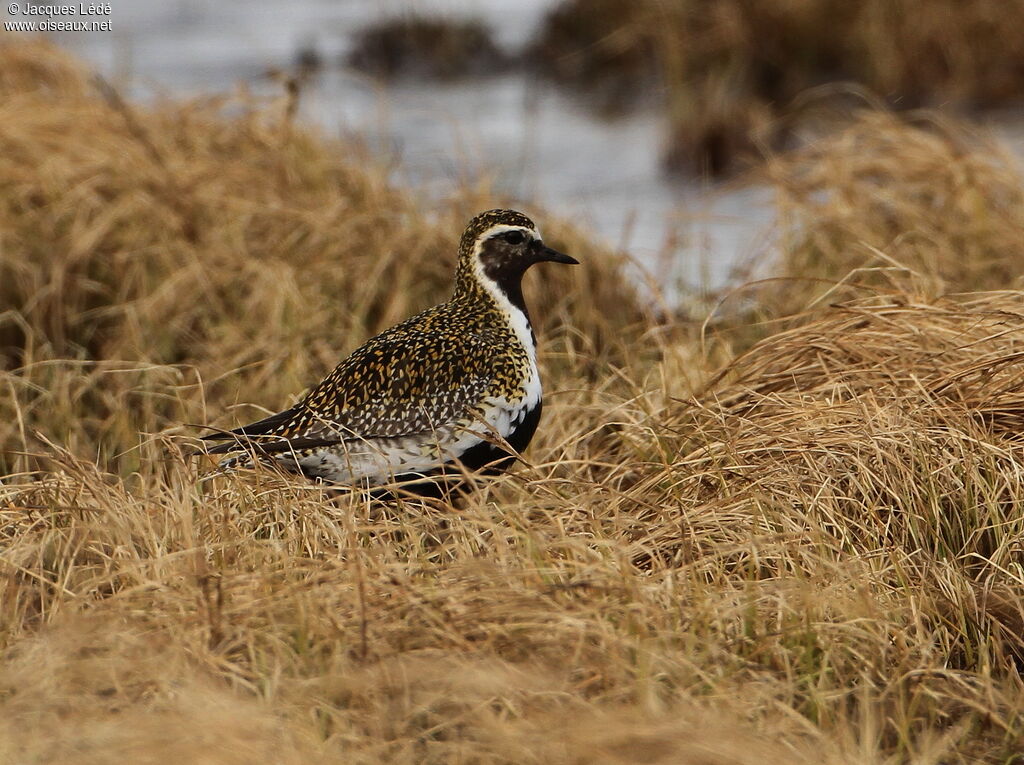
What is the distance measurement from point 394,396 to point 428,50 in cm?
1261

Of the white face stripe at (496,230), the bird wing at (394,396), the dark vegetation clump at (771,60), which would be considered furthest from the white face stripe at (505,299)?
the dark vegetation clump at (771,60)

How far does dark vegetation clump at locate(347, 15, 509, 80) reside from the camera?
17.0 metres

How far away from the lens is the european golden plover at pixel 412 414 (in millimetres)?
5004

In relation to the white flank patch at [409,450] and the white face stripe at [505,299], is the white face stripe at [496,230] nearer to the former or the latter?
the white face stripe at [505,299]

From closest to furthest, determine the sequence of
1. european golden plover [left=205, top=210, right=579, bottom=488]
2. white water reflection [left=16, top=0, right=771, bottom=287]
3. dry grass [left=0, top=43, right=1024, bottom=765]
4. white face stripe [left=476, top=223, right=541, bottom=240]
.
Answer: dry grass [left=0, top=43, right=1024, bottom=765]
european golden plover [left=205, top=210, right=579, bottom=488]
white face stripe [left=476, top=223, right=541, bottom=240]
white water reflection [left=16, top=0, right=771, bottom=287]

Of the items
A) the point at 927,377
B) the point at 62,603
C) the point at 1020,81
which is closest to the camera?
the point at 62,603

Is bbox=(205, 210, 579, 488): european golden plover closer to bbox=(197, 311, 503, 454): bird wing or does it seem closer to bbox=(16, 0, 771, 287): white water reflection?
bbox=(197, 311, 503, 454): bird wing

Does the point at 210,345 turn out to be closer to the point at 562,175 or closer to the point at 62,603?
the point at 62,603

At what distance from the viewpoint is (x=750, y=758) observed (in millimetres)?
3260

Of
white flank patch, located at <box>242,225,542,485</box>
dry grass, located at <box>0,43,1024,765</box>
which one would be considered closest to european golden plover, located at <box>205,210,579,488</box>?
white flank patch, located at <box>242,225,542,485</box>

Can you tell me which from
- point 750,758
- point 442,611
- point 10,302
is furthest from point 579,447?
point 10,302

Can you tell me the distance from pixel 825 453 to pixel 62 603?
233cm

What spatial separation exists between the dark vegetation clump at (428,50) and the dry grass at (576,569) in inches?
396

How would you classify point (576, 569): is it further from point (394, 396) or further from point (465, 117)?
point (465, 117)
